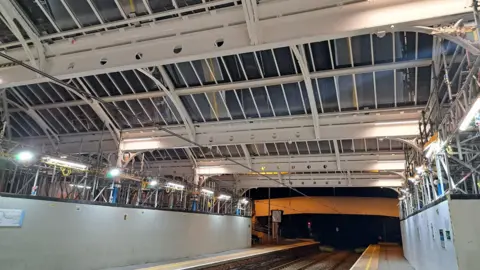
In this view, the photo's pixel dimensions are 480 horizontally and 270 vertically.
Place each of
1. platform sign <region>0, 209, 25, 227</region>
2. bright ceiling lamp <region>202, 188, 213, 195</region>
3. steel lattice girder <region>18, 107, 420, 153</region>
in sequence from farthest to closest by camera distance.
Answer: bright ceiling lamp <region>202, 188, 213, 195</region>
steel lattice girder <region>18, 107, 420, 153</region>
platform sign <region>0, 209, 25, 227</region>

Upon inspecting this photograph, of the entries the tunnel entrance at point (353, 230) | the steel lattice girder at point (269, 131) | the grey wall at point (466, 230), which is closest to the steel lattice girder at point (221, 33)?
the grey wall at point (466, 230)

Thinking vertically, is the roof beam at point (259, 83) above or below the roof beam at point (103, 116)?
above

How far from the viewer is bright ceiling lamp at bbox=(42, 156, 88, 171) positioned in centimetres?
975

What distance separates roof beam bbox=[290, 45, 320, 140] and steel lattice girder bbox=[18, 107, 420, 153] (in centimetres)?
29

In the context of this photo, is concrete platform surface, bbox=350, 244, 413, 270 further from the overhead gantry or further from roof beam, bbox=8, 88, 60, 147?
roof beam, bbox=8, 88, 60, 147

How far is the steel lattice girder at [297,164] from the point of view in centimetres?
1489

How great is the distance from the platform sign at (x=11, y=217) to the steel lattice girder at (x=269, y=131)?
20.7 feet

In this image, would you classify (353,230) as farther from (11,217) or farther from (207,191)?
(11,217)

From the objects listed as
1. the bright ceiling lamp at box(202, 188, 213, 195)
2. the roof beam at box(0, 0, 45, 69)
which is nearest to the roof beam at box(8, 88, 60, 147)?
the roof beam at box(0, 0, 45, 69)

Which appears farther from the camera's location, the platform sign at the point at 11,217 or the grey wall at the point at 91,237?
the grey wall at the point at 91,237

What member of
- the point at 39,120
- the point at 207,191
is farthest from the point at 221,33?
the point at 207,191

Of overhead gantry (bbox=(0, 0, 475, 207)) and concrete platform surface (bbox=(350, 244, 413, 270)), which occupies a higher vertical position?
overhead gantry (bbox=(0, 0, 475, 207))

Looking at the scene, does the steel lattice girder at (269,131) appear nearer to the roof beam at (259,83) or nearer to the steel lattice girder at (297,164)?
the roof beam at (259,83)

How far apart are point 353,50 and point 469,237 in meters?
5.41
